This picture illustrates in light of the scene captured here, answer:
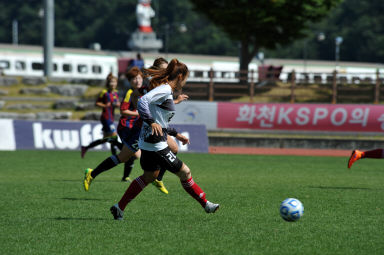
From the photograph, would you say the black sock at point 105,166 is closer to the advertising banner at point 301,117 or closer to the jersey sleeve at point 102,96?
the jersey sleeve at point 102,96

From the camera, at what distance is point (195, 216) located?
782 centimetres

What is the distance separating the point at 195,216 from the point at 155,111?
4.97 feet

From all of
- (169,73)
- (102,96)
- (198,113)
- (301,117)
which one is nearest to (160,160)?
(169,73)

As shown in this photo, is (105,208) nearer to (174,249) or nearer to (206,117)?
(174,249)

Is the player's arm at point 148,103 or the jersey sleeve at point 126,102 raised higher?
the player's arm at point 148,103

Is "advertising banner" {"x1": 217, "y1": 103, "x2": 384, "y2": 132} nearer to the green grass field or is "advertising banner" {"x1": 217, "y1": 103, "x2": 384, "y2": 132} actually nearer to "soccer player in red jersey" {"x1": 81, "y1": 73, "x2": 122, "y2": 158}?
the green grass field

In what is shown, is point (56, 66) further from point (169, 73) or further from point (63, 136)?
point (169, 73)

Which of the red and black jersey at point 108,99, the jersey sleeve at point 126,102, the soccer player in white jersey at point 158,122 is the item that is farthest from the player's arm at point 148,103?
the red and black jersey at point 108,99

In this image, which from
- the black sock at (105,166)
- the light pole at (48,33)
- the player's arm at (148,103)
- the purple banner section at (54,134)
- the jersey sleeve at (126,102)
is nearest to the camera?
the player's arm at (148,103)

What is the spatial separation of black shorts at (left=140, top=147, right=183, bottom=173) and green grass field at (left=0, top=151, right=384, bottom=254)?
2.13 ft

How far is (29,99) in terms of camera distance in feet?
96.4

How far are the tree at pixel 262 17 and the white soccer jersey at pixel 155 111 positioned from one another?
26.1 meters

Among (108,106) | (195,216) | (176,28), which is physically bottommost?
(195,216)

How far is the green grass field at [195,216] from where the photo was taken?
6141 millimetres
